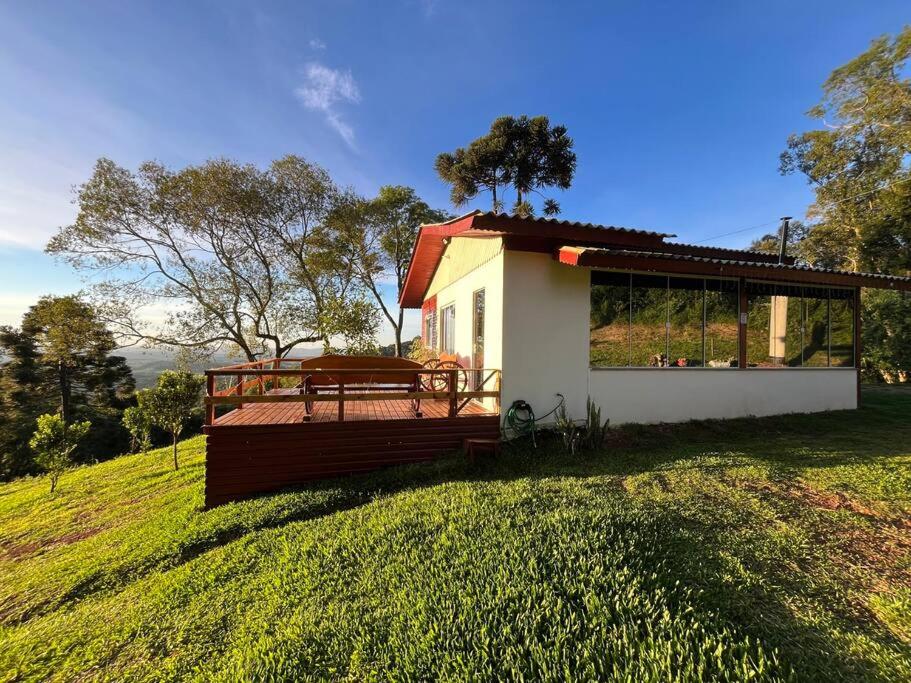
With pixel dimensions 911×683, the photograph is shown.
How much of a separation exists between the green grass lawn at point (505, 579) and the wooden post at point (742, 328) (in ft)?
7.78

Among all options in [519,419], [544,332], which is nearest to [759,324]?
[544,332]

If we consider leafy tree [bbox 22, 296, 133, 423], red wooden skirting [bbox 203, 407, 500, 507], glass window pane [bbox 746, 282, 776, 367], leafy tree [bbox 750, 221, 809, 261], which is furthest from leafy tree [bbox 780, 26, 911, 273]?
leafy tree [bbox 22, 296, 133, 423]

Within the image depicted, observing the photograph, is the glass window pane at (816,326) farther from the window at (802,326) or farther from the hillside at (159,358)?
the hillside at (159,358)

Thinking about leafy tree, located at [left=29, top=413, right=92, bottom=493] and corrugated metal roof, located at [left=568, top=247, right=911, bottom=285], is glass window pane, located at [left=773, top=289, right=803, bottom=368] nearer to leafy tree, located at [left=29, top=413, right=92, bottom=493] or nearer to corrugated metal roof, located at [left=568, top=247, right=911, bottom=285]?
corrugated metal roof, located at [left=568, top=247, right=911, bottom=285]

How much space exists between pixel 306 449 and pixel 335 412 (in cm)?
126

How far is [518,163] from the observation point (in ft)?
62.1

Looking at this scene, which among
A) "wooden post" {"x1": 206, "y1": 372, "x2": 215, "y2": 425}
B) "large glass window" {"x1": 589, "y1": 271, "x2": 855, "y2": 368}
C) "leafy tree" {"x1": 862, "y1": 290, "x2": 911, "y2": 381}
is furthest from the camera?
"leafy tree" {"x1": 862, "y1": 290, "x2": 911, "y2": 381}

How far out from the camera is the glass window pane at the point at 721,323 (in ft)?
24.1

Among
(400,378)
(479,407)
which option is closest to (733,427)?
(479,407)

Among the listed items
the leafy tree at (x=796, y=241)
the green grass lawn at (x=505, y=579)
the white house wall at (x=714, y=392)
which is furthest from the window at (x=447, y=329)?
the leafy tree at (x=796, y=241)

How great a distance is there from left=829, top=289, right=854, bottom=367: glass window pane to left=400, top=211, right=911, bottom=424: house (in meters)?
0.03

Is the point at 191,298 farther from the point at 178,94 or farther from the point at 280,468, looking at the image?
the point at 280,468

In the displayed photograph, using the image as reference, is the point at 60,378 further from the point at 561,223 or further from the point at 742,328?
the point at 742,328

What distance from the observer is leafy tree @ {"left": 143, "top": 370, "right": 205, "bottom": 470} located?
343 inches
